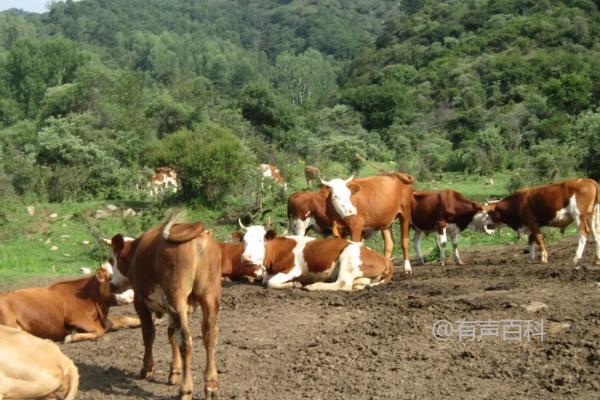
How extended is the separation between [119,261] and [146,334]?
138cm

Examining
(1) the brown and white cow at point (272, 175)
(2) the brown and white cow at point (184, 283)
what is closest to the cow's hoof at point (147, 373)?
(2) the brown and white cow at point (184, 283)

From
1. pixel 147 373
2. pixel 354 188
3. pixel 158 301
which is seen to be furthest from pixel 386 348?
pixel 354 188

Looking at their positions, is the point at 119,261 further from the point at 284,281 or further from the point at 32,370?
the point at 284,281

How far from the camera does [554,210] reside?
1394 centimetres

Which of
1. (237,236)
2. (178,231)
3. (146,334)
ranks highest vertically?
(178,231)

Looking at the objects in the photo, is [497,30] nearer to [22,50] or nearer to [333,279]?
[22,50]

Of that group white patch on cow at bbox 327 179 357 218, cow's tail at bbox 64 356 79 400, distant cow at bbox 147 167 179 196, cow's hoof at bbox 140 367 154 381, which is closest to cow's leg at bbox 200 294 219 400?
cow's hoof at bbox 140 367 154 381

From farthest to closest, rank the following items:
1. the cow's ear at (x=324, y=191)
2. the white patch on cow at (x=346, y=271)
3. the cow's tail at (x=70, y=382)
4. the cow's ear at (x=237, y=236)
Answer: the cow's ear at (x=324, y=191) < the cow's ear at (x=237, y=236) < the white patch on cow at (x=346, y=271) < the cow's tail at (x=70, y=382)

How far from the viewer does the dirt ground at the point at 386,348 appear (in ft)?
23.7

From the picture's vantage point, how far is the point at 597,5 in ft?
253

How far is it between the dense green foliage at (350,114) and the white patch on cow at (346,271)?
10.6m

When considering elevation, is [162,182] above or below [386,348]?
below

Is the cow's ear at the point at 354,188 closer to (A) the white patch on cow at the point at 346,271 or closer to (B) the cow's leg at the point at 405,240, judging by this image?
(B) the cow's leg at the point at 405,240

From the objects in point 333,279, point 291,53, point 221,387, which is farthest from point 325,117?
point 291,53
